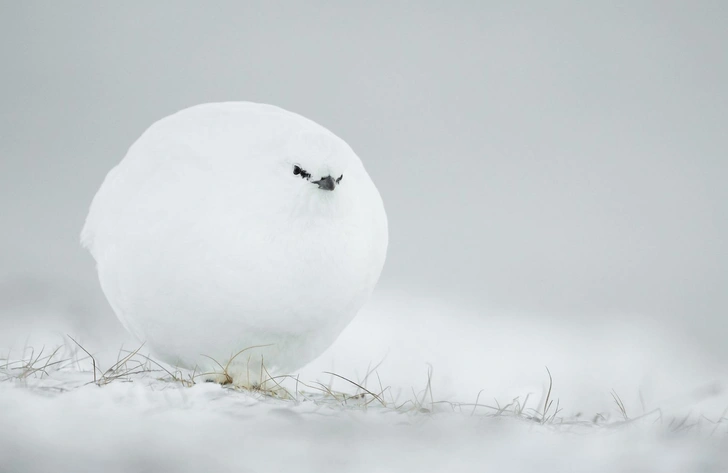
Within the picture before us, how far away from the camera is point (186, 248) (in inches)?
118

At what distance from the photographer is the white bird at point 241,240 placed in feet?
9.80

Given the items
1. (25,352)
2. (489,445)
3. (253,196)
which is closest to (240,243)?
(253,196)

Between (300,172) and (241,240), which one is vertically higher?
(300,172)

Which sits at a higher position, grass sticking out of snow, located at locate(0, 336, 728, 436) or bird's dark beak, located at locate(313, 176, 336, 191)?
bird's dark beak, located at locate(313, 176, 336, 191)

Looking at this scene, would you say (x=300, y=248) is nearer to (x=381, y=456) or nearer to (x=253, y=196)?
(x=253, y=196)

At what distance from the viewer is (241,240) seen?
117 inches

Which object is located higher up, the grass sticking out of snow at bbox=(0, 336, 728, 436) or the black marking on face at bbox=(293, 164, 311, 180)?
the black marking on face at bbox=(293, 164, 311, 180)

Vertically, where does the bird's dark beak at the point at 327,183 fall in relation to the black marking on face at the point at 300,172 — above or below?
below

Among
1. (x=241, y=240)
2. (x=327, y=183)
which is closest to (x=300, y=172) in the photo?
(x=327, y=183)

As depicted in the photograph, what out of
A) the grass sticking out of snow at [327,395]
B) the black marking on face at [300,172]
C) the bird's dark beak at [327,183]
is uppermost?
the black marking on face at [300,172]

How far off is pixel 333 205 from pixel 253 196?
1.09ft

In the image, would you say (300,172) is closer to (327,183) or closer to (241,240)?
(327,183)

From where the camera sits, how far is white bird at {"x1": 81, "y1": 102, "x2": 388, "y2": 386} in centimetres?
299

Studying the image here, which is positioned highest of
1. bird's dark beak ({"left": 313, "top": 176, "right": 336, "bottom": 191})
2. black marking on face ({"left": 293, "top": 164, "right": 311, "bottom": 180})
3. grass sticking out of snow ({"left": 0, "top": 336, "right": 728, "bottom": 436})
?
black marking on face ({"left": 293, "top": 164, "right": 311, "bottom": 180})
